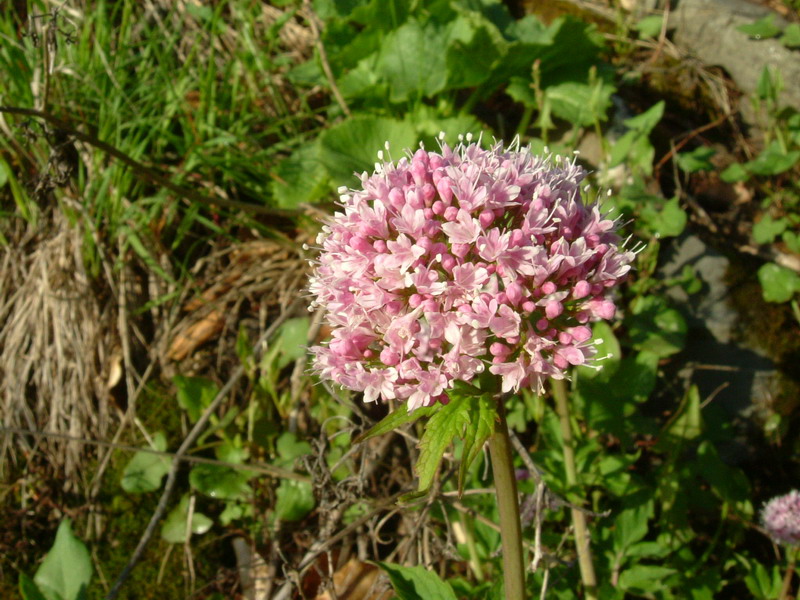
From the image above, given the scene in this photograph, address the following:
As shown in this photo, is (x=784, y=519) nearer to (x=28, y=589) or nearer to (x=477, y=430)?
(x=477, y=430)

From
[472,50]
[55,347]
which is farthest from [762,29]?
[55,347]

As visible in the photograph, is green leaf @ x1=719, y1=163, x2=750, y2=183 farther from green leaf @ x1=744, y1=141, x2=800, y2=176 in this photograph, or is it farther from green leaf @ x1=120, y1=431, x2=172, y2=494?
green leaf @ x1=120, y1=431, x2=172, y2=494

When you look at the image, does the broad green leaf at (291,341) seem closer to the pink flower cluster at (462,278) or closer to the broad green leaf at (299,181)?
the broad green leaf at (299,181)

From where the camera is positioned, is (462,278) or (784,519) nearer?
(462,278)

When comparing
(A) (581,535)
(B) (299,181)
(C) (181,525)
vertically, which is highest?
(B) (299,181)

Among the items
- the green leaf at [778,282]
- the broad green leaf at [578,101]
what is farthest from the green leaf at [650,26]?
the green leaf at [778,282]

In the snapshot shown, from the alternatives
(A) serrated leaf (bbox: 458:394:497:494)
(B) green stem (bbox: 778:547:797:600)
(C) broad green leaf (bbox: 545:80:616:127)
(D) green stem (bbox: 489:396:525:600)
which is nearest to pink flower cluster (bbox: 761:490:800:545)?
(B) green stem (bbox: 778:547:797:600)

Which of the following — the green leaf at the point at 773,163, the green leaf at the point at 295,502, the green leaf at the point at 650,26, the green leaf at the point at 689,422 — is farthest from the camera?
the green leaf at the point at 650,26
